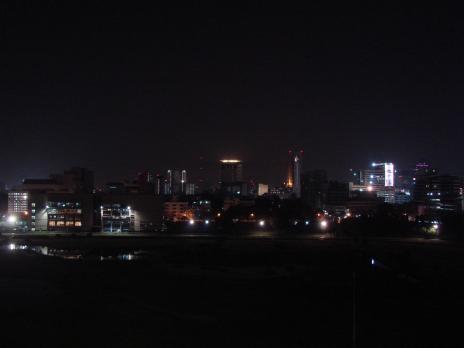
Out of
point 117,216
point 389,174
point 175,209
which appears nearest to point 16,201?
point 175,209

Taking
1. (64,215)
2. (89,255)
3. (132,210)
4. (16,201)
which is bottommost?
(89,255)

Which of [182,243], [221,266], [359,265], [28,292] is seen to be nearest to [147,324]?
[28,292]

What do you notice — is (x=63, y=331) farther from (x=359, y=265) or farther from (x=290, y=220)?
(x=290, y=220)

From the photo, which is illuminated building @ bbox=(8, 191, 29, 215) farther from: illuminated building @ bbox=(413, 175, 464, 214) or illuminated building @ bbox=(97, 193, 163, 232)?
illuminated building @ bbox=(413, 175, 464, 214)

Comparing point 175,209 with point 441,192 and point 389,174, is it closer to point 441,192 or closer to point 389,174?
point 441,192

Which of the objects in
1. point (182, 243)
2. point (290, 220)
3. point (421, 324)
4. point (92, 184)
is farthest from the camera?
point (92, 184)

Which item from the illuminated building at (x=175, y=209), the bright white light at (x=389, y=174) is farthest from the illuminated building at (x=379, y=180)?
the illuminated building at (x=175, y=209)

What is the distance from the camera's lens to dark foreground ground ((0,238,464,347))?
527 inches

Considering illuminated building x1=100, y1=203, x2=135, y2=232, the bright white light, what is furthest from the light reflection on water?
the bright white light

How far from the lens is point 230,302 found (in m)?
18.0

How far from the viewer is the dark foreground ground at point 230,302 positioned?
527 inches

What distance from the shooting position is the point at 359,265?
95.9 ft

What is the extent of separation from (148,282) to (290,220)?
56038mm

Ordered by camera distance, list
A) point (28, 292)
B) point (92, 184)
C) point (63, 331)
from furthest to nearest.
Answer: point (92, 184) → point (28, 292) → point (63, 331)
